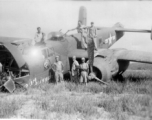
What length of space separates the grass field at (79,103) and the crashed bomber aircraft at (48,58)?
20.7 inches

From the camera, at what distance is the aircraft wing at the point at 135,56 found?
36.0 feet

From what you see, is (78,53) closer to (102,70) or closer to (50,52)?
(102,70)

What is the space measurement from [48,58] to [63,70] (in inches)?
41.0

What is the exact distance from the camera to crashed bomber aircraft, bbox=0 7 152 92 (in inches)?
337

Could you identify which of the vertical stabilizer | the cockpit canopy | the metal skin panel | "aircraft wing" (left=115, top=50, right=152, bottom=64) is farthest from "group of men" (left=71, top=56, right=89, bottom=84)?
the vertical stabilizer

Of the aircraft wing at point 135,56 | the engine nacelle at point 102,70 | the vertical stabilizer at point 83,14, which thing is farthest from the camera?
the vertical stabilizer at point 83,14

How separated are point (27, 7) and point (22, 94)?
13.4 feet

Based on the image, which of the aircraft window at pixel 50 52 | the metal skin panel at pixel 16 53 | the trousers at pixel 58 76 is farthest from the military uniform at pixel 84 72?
the metal skin panel at pixel 16 53

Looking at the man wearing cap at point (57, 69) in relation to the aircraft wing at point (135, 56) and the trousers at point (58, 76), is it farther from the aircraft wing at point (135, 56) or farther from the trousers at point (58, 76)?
the aircraft wing at point (135, 56)

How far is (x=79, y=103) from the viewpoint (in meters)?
7.19

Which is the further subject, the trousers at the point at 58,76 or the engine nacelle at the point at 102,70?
the engine nacelle at the point at 102,70

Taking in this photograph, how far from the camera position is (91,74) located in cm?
1021

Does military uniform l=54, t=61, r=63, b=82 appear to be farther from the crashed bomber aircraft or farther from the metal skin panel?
the metal skin panel

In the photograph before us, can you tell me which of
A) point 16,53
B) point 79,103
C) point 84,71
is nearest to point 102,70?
point 84,71
